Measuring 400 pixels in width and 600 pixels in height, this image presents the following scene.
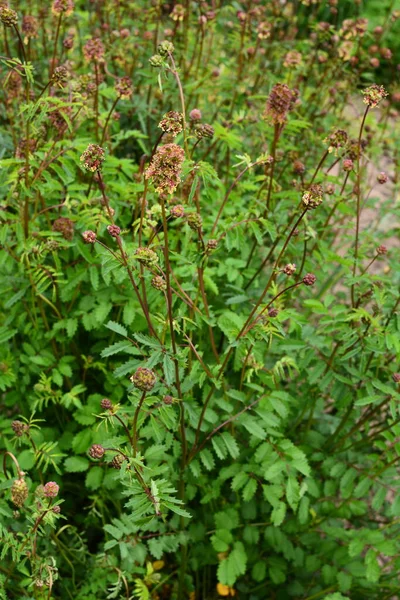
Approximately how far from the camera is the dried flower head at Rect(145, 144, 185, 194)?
1579mm

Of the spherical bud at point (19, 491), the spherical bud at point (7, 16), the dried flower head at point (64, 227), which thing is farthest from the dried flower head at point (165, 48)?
the spherical bud at point (19, 491)

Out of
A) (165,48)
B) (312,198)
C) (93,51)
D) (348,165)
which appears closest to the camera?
(312,198)

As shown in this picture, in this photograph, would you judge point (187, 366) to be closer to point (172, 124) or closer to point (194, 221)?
point (194, 221)

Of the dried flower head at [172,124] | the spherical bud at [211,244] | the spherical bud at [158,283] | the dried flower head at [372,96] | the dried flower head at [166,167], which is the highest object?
the dried flower head at [372,96]

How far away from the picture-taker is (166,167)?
158cm

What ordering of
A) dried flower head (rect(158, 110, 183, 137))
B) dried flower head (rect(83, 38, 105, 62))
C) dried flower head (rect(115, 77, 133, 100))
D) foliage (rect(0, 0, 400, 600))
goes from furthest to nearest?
1. dried flower head (rect(83, 38, 105, 62))
2. dried flower head (rect(115, 77, 133, 100))
3. foliage (rect(0, 0, 400, 600))
4. dried flower head (rect(158, 110, 183, 137))

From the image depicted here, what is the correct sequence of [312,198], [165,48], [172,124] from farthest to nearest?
[165,48] < [312,198] < [172,124]

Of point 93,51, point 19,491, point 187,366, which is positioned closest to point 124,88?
point 93,51

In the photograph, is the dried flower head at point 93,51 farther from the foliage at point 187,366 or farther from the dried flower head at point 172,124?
the dried flower head at point 172,124

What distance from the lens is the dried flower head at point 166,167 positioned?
1.58 m

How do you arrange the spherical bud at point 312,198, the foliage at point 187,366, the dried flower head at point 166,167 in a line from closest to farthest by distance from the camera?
the dried flower head at point 166,167 → the spherical bud at point 312,198 → the foliage at point 187,366

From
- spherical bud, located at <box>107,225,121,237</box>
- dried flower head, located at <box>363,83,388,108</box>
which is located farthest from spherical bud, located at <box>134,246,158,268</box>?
dried flower head, located at <box>363,83,388,108</box>

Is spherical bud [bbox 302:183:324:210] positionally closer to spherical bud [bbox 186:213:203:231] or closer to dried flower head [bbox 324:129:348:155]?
spherical bud [bbox 186:213:203:231]

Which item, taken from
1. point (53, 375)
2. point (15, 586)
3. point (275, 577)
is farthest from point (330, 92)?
point (15, 586)
